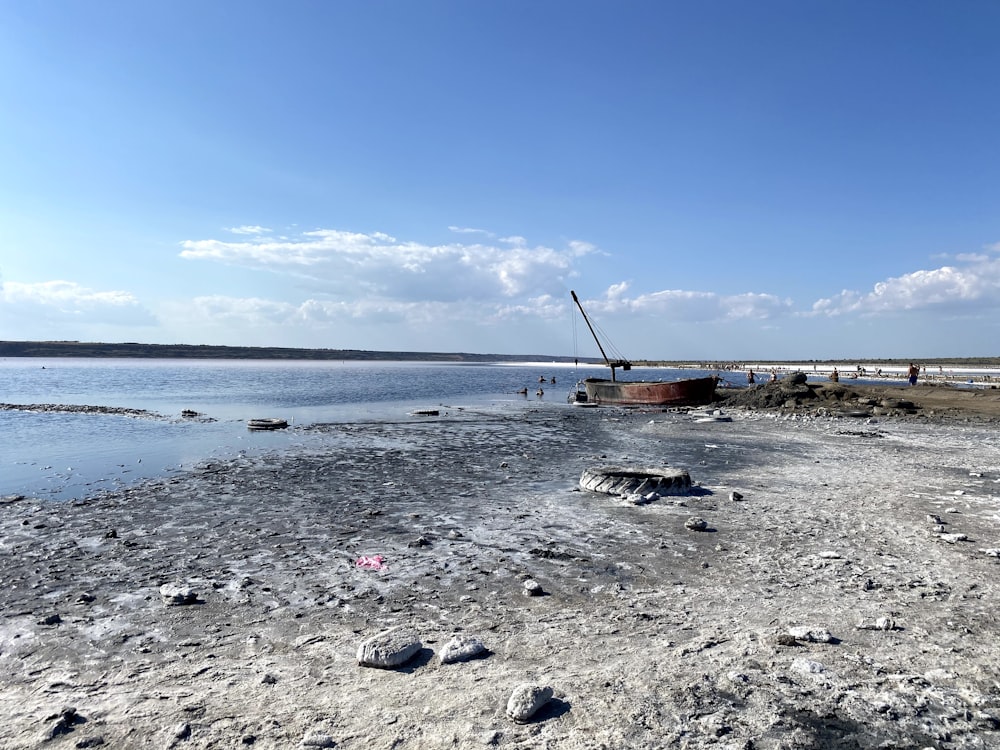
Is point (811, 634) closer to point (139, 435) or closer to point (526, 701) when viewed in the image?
point (526, 701)

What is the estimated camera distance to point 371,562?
316 inches

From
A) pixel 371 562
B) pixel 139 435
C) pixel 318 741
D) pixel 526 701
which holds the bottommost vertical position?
pixel 139 435

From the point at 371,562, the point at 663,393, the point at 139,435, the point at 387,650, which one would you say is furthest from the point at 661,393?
the point at 387,650

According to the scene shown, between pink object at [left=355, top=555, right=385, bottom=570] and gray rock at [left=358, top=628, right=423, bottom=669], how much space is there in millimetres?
2498

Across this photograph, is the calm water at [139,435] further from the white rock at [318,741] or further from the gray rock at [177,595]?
the white rock at [318,741]

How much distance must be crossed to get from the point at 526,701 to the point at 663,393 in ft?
123

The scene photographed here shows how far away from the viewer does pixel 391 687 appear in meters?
4.72

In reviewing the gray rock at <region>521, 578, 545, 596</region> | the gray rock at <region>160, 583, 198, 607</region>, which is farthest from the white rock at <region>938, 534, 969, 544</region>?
the gray rock at <region>160, 583, 198, 607</region>

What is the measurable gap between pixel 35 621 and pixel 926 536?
11486 mm

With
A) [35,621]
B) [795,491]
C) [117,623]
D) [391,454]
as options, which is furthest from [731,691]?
[391,454]

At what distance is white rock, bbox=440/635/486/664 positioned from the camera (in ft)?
17.0

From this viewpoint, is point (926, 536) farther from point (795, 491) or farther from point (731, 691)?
point (731, 691)

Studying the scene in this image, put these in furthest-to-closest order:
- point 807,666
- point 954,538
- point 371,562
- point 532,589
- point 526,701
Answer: point 954,538 → point 371,562 → point 532,589 → point 807,666 → point 526,701

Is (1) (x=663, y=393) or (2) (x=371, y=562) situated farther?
(1) (x=663, y=393)
